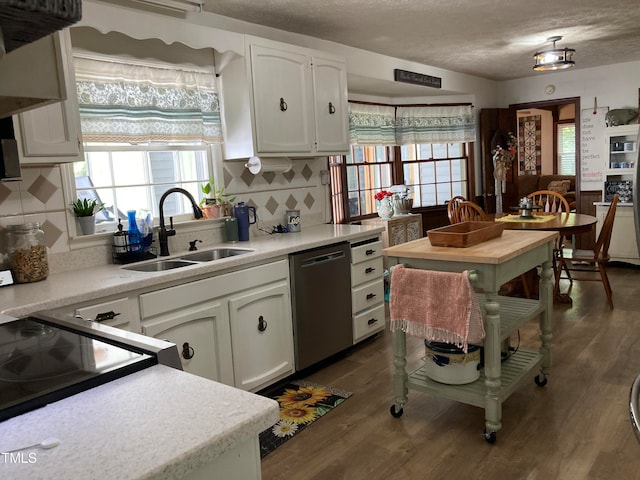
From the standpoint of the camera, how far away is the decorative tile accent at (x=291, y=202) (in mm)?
4062

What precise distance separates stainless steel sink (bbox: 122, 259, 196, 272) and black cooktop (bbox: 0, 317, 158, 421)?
4.66 ft

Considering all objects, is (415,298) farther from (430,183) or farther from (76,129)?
(430,183)

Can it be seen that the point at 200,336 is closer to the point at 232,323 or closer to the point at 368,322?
the point at 232,323

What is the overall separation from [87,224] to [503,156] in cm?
506

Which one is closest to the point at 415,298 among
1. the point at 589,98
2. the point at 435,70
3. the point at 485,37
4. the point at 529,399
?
the point at 529,399

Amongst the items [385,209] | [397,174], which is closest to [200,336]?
[385,209]

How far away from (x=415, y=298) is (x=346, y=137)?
1.95 m

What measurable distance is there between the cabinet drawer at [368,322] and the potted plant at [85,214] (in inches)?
72.0

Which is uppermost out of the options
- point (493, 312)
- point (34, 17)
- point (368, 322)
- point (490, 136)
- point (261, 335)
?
point (490, 136)

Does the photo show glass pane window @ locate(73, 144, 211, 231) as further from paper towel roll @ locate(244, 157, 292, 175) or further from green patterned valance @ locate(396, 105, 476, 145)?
green patterned valance @ locate(396, 105, 476, 145)

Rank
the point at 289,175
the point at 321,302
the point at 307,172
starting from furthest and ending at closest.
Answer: the point at 307,172 < the point at 289,175 < the point at 321,302

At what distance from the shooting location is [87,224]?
109 inches

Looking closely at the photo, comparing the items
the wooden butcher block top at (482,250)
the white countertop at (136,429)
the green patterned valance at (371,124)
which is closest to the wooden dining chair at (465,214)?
the green patterned valance at (371,124)

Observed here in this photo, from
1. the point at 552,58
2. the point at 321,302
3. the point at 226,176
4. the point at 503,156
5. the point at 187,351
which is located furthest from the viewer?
the point at 503,156
